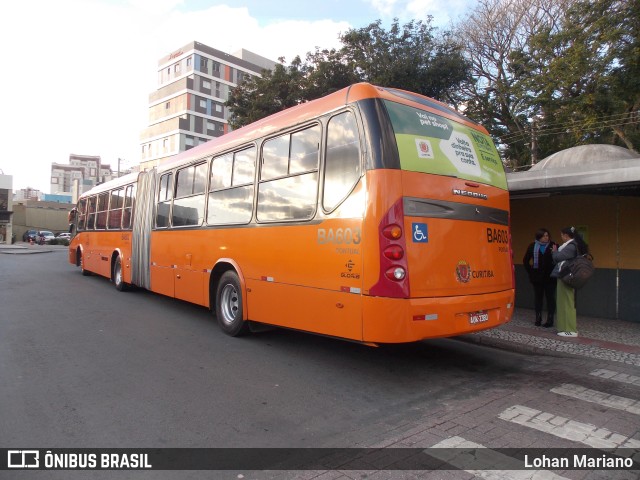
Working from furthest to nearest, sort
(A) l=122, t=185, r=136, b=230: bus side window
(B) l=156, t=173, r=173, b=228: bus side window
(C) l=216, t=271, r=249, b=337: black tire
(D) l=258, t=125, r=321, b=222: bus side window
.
→ (A) l=122, t=185, r=136, b=230: bus side window
(B) l=156, t=173, r=173, b=228: bus side window
(C) l=216, t=271, r=249, b=337: black tire
(D) l=258, t=125, r=321, b=222: bus side window

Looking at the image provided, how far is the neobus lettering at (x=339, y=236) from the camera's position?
4.64 m

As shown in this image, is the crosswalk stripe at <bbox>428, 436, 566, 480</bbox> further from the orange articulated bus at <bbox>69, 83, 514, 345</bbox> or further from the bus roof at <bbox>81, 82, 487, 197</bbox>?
the bus roof at <bbox>81, 82, 487, 197</bbox>

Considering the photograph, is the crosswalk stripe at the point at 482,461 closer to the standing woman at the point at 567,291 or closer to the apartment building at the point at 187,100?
the standing woman at the point at 567,291

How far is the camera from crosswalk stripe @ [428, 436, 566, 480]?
3.07 meters

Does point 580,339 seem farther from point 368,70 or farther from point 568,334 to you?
point 368,70

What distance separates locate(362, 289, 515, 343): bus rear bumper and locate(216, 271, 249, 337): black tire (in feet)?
9.10

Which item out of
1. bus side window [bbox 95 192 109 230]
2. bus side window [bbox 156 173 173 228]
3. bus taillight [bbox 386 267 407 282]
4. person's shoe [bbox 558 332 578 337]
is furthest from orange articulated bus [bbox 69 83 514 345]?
bus side window [bbox 95 192 109 230]

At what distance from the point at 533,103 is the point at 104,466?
19072 millimetres

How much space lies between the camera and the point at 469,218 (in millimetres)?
5125

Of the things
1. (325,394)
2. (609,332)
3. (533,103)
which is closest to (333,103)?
(325,394)

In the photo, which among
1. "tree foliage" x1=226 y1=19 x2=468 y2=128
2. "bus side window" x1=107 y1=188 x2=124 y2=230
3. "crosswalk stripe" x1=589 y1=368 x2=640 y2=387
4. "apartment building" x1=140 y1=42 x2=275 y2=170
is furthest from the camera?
"apartment building" x1=140 y1=42 x2=275 y2=170

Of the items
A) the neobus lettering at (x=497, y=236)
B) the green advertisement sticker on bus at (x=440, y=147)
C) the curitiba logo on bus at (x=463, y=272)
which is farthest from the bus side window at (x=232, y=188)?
the neobus lettering at (x=497, y=236)

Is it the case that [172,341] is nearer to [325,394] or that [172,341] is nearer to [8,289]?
[325,394]
